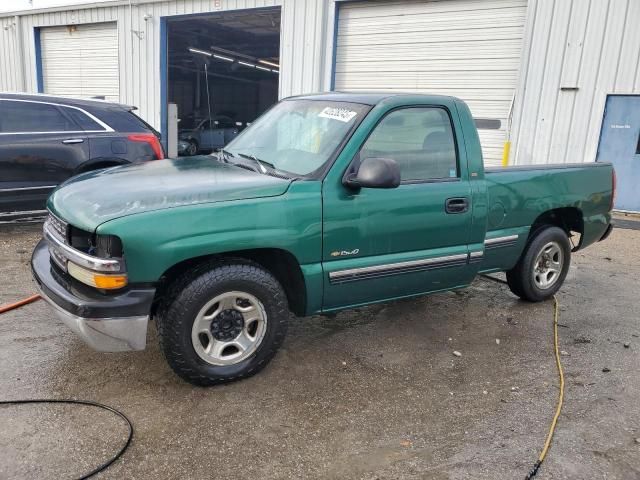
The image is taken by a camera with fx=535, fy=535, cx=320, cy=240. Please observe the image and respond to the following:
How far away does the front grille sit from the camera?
122 inches

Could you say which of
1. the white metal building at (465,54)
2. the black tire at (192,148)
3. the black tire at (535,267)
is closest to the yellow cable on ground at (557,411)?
the black tire at (535,267)

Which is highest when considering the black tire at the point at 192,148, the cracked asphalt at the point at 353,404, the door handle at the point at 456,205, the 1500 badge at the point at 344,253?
the door handle at the point at 456,205

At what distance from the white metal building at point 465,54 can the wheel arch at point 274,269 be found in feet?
29.4

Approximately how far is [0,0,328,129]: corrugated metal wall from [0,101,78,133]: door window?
24.6ft

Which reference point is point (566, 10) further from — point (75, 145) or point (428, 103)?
point (75, 145)

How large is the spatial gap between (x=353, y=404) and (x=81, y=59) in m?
17.8

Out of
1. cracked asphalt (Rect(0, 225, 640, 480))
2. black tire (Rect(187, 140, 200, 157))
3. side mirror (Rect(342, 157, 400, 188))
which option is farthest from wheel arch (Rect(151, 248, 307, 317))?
black tire (Rect(187, 140, 200, 157))

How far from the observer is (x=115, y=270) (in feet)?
9.29

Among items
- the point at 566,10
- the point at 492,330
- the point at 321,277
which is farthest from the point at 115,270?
the point at 566,10

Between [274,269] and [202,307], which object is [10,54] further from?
[202,307]

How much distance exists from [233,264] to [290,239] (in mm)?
375

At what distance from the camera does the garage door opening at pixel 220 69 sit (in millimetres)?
17250

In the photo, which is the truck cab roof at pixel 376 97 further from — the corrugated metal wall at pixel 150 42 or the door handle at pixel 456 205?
the corrugated metal wall at pixel 150 42

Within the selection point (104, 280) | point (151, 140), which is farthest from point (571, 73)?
point (104, 280)
